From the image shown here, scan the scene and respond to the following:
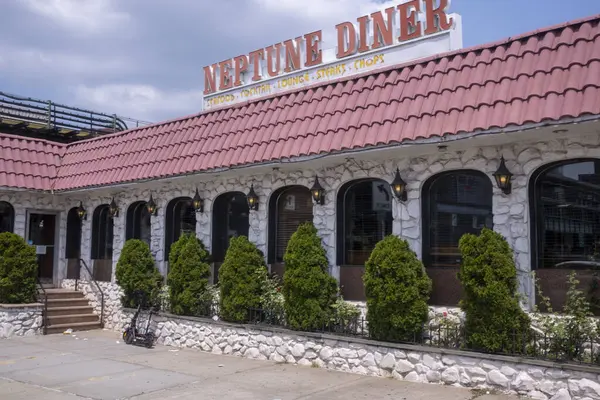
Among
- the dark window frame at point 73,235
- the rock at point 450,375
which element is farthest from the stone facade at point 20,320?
the rock at point 450,375

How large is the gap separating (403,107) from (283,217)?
360 centimetres

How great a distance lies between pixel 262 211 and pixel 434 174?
3786 mm

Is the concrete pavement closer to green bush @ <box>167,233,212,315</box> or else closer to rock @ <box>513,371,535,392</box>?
rock @ <box>513,371,535,392</box>

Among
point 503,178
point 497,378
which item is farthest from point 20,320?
point 503,178

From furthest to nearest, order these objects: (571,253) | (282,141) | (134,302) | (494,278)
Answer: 1. (134,302)
2. (282,141)
3. (571,253)
4. (494,278)

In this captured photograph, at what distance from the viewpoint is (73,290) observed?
15.6 metres

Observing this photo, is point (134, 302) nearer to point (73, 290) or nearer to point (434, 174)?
point (73, 290)

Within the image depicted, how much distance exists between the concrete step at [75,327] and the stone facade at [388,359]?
3.15 metres

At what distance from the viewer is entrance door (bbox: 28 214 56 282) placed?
15984 millimetres

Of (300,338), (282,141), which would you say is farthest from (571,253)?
(282,141)

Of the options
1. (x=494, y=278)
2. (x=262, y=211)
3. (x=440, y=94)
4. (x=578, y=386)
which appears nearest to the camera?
(x=578, y=386)

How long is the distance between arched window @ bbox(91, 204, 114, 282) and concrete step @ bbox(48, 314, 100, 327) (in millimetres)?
1080

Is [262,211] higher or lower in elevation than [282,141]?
lower

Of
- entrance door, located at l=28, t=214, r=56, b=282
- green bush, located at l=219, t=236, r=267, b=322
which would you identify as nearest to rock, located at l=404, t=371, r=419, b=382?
green bush, located at l=219, t=236, r=267, b=322
